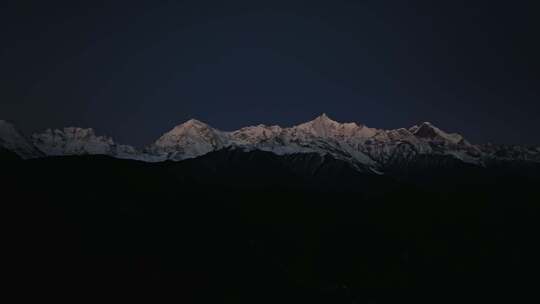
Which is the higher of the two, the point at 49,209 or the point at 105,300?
the point at 49,209

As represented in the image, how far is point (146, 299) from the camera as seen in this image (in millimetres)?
149125

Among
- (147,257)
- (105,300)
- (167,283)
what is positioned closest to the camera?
(105,300)

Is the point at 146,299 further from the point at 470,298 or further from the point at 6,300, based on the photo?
the point at 470,298

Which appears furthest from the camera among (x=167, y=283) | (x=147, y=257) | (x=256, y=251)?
(x=256, y=251)

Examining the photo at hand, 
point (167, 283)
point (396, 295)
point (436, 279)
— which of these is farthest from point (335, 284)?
point (167, 283)

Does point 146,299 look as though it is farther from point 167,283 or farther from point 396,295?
point 396,295

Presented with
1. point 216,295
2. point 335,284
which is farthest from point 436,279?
point 216,295

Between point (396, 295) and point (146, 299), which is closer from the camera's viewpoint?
point (146, 299)

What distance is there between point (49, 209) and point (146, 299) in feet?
170

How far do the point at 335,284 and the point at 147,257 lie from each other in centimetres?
5568

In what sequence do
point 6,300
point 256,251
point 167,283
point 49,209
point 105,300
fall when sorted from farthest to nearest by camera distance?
point 256,251 < point 49,209 < point 167,283 < point 105,300 < point 6,300

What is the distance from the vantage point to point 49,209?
183 metres

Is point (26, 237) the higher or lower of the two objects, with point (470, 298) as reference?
higher

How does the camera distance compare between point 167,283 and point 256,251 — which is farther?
point 256,251
